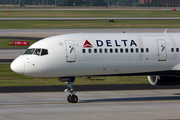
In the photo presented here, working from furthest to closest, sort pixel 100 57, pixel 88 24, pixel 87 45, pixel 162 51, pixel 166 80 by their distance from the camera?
pixel 88 24, pixel 166 80, pixel 162 51, pixel 100 57, pixel 87 45

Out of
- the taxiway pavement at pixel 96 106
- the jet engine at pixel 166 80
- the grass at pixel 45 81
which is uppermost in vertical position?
the jet engine at pixel 166 80

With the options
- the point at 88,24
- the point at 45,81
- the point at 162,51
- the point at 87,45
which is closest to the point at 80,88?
the point at 45,81

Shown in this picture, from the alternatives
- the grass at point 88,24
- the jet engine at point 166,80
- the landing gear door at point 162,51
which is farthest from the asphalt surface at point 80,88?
the grass at point 88,24

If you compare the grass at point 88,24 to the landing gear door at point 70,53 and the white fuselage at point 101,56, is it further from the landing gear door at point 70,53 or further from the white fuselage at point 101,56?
the landing gear door at point 70,53

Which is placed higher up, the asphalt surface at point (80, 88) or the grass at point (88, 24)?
the grass at point (88, 24)

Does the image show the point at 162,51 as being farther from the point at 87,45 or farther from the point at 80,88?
the point at 80,88

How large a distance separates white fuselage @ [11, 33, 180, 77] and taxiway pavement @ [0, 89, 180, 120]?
6.73ft

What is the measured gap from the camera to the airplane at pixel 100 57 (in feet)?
74.0

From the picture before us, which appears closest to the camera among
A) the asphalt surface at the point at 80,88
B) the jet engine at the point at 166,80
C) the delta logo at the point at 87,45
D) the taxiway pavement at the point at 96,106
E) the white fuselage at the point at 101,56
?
the taxiway pavement at the point at 96,106

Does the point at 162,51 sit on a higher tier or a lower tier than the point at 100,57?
higher

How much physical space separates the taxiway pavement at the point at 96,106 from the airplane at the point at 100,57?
156cm

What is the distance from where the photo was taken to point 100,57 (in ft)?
76.1

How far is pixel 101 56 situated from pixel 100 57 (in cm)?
9

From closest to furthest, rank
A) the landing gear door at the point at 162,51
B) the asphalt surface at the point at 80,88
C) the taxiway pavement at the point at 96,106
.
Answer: the taxiway pavement at the point at 96,106
the landing gear door at the point at 162,51
the asphalt surface at the point at 80,88
